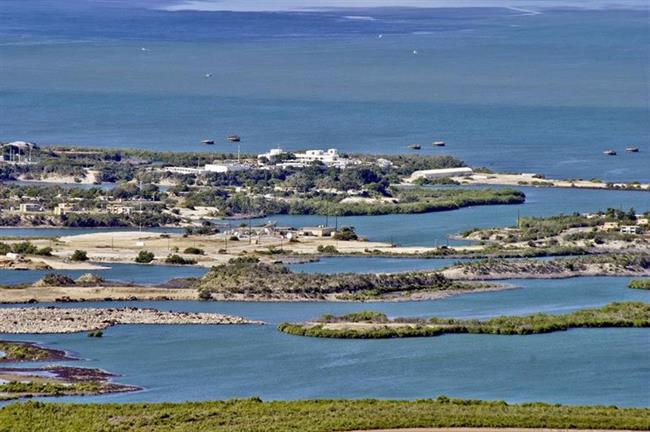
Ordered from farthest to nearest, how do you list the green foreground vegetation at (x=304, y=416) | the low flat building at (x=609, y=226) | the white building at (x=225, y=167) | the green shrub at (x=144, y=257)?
the white building at (x=225, y=167) < the low flat building at (x=609, y=226) < the green shrub at (x=144, y=257) < the green foreground vegetation at (x=304, y=416)

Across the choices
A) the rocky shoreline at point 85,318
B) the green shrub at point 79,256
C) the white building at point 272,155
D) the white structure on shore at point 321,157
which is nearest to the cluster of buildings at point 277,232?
the green shrub at point 79,256

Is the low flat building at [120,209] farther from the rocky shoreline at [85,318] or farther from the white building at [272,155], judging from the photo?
the rocky shoreline at [85,318]

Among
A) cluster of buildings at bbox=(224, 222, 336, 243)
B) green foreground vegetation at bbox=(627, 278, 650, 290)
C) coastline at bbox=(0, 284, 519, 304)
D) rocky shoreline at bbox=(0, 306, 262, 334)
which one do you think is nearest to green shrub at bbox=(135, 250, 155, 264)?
cluster of buildings at bbox=(224, 222, 336, 243)

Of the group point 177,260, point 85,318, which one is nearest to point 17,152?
point 177,260

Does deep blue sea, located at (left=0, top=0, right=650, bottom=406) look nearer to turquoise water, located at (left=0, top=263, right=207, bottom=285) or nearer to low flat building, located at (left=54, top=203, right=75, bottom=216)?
turquoise water, located at (left=0, top=263, right=207, bottom=285)

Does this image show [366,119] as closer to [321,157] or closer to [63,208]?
[321,157]

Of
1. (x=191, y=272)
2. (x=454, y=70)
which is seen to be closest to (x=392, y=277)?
(x=191, y=272)
